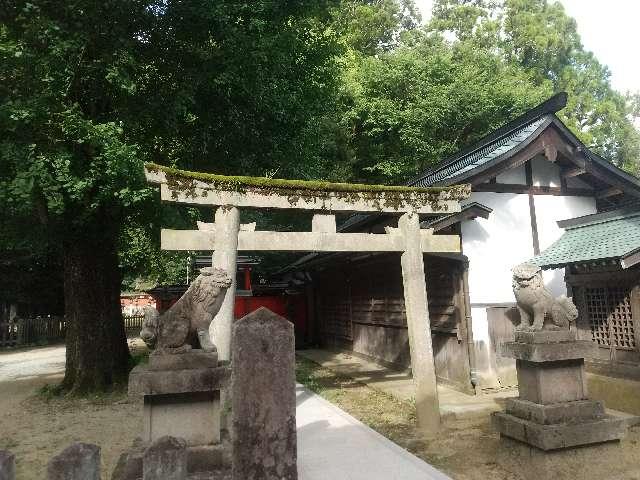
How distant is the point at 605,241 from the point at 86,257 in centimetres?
1250

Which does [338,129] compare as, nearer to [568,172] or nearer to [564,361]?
[568,172]

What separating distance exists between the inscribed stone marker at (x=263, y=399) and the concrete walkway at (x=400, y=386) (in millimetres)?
6440

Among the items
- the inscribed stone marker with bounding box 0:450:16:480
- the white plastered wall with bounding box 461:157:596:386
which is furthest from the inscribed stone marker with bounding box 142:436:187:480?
the white plastered wall with bounding box 461:157:596:386

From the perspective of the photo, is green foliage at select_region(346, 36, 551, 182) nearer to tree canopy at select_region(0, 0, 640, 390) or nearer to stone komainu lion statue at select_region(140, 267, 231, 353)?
tree canopy at select_region(0, 0, 640, 390)

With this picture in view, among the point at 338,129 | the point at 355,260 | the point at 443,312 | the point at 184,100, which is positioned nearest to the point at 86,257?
the point at 184,100

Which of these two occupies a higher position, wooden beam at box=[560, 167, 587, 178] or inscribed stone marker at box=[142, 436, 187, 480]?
wooden beam at box=[560, 167, 587, 178]

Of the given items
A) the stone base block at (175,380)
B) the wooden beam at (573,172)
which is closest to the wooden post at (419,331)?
the stone base block at (175,380)

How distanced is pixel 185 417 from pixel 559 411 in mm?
4903

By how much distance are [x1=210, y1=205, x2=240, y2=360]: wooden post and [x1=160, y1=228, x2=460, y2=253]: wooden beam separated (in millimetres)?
147

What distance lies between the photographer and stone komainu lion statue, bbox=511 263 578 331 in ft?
20.4

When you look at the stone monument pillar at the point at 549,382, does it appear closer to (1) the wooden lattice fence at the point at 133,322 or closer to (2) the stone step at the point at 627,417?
(2) the stone step at the point at 627,417

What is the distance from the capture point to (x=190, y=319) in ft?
15.3

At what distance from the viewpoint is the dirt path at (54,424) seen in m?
6.64

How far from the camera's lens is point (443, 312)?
10727 millimetres
